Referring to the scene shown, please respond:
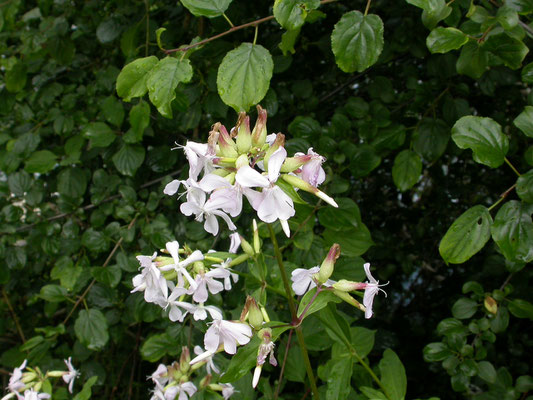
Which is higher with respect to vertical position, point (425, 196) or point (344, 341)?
point (344, 341)

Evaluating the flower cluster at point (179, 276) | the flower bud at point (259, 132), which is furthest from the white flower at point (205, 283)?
the flower bud at point (259, 132)

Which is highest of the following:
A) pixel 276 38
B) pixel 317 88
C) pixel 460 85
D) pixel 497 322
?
pixel 276 38

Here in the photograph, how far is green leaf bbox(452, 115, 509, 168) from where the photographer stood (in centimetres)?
85

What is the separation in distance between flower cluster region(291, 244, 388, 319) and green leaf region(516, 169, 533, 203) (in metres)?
0.31

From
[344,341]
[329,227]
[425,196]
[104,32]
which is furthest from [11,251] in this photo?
[425,196]

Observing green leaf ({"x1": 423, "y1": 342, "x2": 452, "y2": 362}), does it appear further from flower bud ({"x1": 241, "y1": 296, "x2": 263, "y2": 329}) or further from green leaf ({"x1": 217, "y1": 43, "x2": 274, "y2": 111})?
green leaf ({"x1": 217, "y1": 43, "x2": 274, "y2": 111})

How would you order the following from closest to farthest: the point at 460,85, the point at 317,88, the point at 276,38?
the point at 460,85 → the point at 276,38 → the point at 317,88

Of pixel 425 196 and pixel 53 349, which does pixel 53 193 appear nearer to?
pixel 53 349

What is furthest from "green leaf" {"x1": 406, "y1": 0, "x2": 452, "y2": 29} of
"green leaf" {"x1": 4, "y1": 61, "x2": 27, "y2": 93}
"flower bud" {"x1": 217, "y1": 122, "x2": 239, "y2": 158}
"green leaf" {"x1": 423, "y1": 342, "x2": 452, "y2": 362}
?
"green leaf" {"x1": 4, "y1": 61, "x2": 27, "y2": 93}

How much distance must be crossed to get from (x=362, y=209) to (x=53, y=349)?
1.21 meters

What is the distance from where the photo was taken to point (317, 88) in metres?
1.62

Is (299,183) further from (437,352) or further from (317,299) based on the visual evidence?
(437,352)

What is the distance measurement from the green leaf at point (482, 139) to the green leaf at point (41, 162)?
1.14 m

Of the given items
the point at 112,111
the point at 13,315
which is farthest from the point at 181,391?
the point at 13,315
